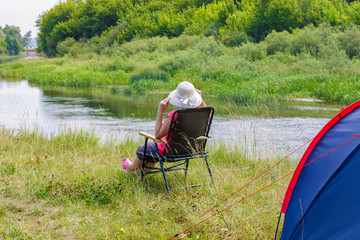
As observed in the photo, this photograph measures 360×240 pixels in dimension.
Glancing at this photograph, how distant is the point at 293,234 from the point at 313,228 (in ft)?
0.61

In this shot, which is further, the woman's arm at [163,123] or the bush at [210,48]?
the bush at [210,48]

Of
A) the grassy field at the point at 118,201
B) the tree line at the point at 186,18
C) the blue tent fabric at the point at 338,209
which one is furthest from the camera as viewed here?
the tree line at the point at 186,18

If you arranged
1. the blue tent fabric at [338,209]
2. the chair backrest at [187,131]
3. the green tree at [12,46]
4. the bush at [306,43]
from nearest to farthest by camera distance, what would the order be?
the blue tent fabric at [338,209]
the chair backrest at [187,131]
the bush at [306,43]
the green tree at [12,46]

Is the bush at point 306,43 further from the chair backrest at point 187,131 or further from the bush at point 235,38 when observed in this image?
the chair backrest at point 187,131

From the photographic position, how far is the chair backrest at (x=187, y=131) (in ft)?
13.4

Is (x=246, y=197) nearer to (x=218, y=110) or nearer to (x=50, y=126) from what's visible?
(x=50, y=126)

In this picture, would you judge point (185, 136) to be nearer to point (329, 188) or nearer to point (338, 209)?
point (329, 188)

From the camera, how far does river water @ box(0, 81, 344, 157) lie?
8.73m

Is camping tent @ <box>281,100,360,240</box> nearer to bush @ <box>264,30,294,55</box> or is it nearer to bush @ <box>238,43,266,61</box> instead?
bush @ <box>238,43,266,61</box>

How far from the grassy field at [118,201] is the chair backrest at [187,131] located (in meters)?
0.35

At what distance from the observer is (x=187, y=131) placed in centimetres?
418

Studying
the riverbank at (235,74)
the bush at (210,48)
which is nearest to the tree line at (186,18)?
the bush at (210,48)

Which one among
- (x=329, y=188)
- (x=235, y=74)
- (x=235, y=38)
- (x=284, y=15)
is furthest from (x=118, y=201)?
(x=284, y=15)

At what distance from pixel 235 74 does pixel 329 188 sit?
16791 mm
